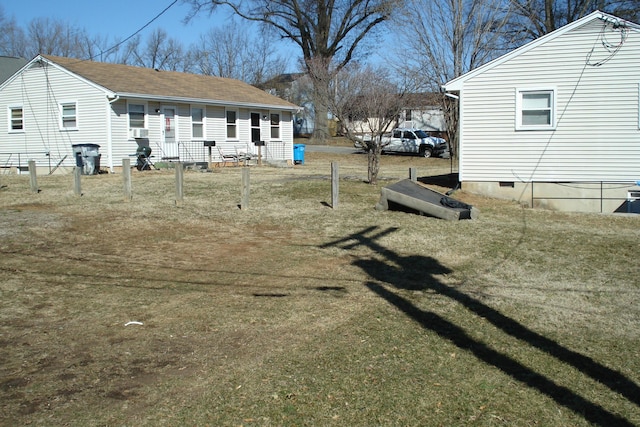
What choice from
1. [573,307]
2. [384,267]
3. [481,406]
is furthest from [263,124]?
[481,406]

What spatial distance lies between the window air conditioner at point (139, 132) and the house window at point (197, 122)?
2.36 meters

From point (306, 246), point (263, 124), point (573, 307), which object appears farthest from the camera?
point (263, 124)

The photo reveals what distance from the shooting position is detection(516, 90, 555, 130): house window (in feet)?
52.5

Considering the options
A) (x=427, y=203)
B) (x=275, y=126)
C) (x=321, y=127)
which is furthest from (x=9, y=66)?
(x=427, y=203)

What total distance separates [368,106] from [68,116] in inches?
496

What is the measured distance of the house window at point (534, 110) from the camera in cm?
1602

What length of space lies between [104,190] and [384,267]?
10322 millimetres

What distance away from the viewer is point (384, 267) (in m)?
8.44

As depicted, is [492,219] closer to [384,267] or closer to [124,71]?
[384,267]

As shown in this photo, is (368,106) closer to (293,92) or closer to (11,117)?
(11,117)

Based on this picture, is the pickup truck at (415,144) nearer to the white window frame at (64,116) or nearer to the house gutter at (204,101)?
the house gutter at (204,101)

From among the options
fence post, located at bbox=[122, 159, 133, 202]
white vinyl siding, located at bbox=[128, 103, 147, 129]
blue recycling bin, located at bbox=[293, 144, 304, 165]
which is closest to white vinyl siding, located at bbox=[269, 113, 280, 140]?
blue recycling bin, located at bbox=[293, 144, 304, 165]

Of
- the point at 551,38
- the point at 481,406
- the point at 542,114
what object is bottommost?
the point at 481,406

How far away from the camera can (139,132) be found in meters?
22.5
